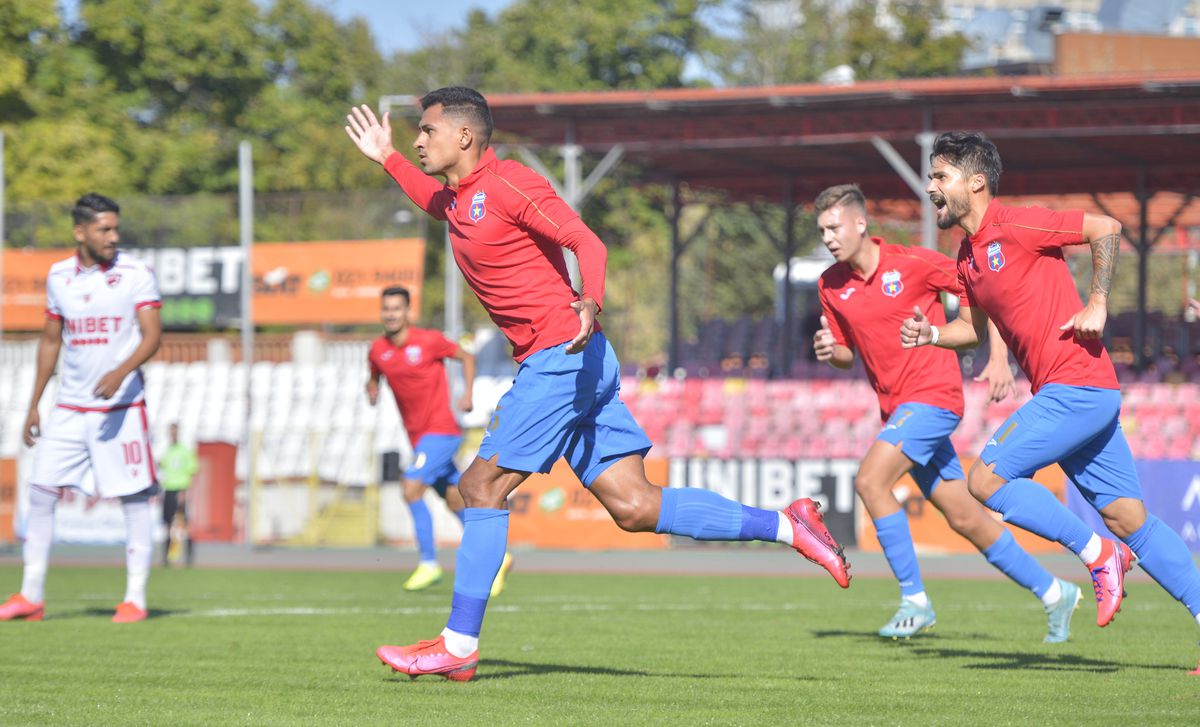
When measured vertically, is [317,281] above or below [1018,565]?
above

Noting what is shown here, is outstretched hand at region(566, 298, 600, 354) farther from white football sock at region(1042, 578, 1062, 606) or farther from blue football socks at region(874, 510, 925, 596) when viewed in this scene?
white football sock at region(1042, 578, 1062, 606)

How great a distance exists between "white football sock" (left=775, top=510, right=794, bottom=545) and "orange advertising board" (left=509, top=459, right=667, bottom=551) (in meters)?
14.5

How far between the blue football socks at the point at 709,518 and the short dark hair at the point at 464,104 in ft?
5.70

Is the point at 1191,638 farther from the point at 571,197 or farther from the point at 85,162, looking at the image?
the point at 85,162

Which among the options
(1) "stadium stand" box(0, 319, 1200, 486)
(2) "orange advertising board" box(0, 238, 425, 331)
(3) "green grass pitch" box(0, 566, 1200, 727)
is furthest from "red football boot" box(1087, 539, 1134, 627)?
(2) "orange advertising board" box(0, 238, 425, 331)

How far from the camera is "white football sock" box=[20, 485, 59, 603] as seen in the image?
980 centimetres

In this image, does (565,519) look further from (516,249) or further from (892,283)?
(516,249)

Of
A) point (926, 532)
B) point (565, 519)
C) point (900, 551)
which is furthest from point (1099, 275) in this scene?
point (565, 519)

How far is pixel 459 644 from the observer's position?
21.7 ft

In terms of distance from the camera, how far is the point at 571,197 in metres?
26.9

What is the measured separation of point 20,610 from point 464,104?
486 cm

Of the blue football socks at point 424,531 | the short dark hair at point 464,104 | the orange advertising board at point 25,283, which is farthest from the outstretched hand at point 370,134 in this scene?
the orange advertising board at point 25,283

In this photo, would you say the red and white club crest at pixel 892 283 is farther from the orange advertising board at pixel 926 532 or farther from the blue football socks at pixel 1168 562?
the orange advertising board at pixel 926 532

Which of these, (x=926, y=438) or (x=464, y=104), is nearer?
(x=464, y=104)
